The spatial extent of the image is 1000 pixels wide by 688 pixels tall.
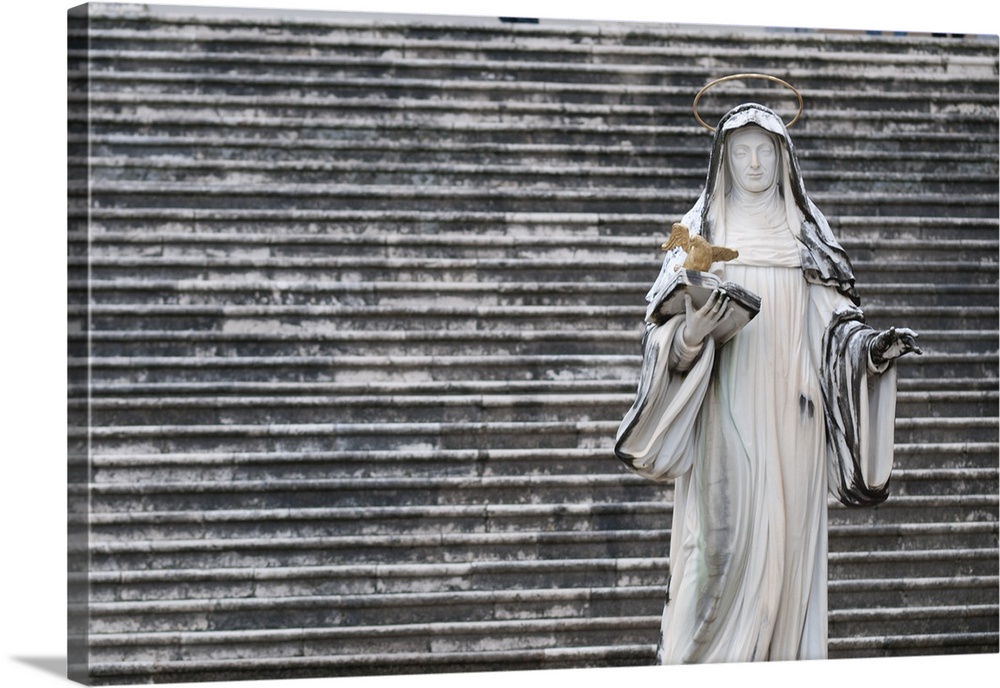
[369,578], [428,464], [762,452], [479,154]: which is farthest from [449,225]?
[762,452]

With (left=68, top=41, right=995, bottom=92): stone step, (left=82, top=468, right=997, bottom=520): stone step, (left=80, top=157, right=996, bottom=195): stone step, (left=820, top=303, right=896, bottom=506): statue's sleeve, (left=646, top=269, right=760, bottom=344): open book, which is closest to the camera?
(left=646, top=269, right=760, bottom=344): open book

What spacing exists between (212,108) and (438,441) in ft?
6.67

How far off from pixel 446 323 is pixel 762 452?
2.98 meters

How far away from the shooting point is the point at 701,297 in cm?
888

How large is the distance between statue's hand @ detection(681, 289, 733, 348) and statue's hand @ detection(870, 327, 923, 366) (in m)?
0.62

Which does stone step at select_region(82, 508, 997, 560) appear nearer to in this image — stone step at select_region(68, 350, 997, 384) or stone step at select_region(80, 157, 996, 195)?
stone step at select_region(68, 350, 997, 384)

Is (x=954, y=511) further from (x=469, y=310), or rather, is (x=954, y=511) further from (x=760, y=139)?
(x=760, y=139)

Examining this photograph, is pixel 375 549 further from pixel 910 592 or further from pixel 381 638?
pixel 910 592

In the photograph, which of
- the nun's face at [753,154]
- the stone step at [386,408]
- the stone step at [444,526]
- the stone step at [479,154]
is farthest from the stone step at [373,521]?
the nun's face at [753,154]

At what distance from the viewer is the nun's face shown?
920cm

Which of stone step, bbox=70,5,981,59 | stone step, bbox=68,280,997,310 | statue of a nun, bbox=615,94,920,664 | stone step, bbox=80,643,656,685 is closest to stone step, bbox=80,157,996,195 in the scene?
stone step, bbox=68,280,997,310

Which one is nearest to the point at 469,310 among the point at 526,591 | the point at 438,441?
the point at 438,441

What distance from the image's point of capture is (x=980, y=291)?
12.2 m

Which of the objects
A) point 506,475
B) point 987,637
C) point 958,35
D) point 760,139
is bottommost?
point 987,637
